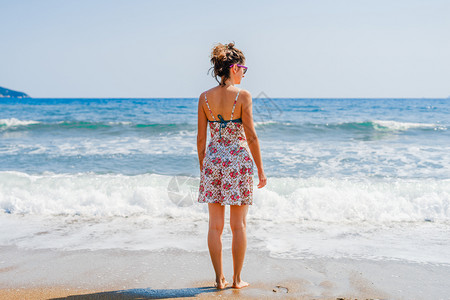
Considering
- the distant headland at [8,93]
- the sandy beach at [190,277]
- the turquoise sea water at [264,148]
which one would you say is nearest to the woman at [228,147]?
the sandy beach at [190,277]

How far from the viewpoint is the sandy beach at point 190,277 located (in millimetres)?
2982

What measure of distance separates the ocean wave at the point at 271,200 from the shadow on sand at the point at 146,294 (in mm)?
2213

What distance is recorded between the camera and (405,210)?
17.8 feet

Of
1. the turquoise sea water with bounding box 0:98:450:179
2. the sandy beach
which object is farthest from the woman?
the turquoise sea water with bounding box 0:98:450:179

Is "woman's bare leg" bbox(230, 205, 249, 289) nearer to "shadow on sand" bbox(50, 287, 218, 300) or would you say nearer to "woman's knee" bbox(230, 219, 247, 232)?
"woman's knee" bbox(230, 219, 247, 232)

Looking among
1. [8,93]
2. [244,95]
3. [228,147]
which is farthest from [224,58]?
[8,93]

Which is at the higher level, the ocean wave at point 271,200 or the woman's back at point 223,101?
the woman's back at point 223,101

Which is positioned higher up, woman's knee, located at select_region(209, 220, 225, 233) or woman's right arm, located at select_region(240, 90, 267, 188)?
woman's right arm, located at select_region(240, 90, 267, 188)

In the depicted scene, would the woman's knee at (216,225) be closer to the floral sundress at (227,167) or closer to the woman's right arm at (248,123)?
the floral sundress at (227,167)

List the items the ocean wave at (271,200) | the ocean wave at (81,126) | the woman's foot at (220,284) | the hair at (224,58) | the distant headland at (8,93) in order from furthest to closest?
the distant headland at (8,93)
the ocean wave at (81,126)
the ocean wave at (271,200)
the woman's foot at (220,284)
the hair at (224,58)

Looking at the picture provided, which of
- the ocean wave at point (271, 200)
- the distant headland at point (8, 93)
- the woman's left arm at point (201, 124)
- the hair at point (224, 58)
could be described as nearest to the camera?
the hair at point (224, 58)

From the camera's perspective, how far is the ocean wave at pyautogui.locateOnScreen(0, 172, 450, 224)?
5.30 m

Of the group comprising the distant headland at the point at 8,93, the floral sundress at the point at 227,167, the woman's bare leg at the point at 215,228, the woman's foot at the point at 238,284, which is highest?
the distant headland at the point at 8,93

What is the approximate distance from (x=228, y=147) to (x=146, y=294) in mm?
1294
